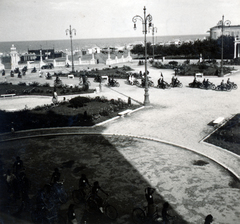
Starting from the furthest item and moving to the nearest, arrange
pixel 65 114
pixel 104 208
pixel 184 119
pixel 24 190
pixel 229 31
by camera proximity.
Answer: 1. pixel 229 31
2. pixel 65 114
3. pixel 184 119
4. pixel 24 190
5. pixel 104 208

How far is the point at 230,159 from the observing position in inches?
467

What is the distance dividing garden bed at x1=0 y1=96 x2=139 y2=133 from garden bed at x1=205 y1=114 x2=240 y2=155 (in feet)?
23.6

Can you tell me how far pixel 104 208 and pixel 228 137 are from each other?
8.39 m

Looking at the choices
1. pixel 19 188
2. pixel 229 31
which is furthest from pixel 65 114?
pixel 229 31

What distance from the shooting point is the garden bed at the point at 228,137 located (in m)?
13.2

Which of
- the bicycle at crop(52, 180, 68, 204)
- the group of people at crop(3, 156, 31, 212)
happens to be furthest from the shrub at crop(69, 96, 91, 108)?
the bicycle at crop(52, 180, 68, 204)

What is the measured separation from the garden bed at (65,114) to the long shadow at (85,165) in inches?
85.0

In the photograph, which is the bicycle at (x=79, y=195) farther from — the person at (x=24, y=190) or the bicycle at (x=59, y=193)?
the person at (x=24, y=190)

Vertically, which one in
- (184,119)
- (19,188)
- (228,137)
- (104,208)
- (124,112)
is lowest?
(104,208)

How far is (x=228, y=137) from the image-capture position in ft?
46.6

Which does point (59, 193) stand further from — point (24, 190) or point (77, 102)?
point (77, 102)

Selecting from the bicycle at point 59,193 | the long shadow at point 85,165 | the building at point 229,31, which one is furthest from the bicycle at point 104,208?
the building at point 229,31

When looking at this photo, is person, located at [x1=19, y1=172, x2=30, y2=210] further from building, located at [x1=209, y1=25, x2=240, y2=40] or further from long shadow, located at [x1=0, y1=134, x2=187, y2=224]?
building, located at [x1=209, y1=25, x2=240, y2=40]

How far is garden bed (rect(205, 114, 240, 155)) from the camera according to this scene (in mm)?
13172
